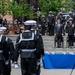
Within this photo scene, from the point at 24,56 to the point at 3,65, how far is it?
2.22ft

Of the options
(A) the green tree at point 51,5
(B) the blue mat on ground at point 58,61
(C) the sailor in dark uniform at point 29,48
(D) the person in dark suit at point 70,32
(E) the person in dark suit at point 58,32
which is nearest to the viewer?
(C) the sailor in dark uniform at point 29,48

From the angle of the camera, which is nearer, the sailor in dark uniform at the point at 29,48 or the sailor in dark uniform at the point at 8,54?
the sailor in dark uniform at the point at 29,48

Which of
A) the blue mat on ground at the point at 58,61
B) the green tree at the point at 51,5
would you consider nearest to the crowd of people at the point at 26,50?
the blue mat on ground at the point at 58,61

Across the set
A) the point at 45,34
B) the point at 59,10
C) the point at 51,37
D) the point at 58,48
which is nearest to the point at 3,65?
the point at 58,48

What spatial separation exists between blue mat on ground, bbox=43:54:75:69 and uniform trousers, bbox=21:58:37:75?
14.8 ft

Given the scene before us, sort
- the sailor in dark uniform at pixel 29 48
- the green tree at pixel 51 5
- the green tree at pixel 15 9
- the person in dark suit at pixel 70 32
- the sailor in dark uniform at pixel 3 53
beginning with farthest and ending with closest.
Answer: the green tree at pixel 51 5 → the green tree at pixel 15 9 → the person in dark suit at pixel 70 32 → the sailor in dark uniform at pixel 3 53 → the sailor in dark uniform at pixel 29 48

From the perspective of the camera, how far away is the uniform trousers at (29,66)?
414 inches

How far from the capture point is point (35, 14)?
36781 mm

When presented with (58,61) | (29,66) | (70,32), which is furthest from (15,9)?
(29,66)

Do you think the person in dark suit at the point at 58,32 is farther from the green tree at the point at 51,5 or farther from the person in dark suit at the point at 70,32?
the green tree at the point at 51,5

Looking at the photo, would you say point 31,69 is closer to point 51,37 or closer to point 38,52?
point 38,52

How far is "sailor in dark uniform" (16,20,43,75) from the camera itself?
411 inches

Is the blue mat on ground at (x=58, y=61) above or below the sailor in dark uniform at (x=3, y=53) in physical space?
below

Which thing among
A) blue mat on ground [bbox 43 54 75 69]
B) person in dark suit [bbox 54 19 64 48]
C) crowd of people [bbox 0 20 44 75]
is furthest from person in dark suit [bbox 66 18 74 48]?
crowd of people [bbox 0 20 44 75]
